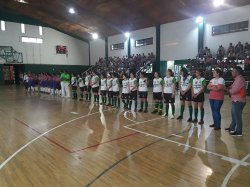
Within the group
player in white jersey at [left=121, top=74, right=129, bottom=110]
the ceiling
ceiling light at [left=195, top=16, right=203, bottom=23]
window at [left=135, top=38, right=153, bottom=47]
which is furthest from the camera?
window at [left=135, top=38, right=153, bottom=47]

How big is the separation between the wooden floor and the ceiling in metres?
11.4

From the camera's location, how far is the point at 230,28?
1622 cm

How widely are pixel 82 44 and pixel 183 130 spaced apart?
2599 centimetres

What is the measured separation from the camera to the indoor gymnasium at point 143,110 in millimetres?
3840

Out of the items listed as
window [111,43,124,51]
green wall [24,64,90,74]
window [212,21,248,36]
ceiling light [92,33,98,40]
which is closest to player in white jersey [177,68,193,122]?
window [212,21,248,36]

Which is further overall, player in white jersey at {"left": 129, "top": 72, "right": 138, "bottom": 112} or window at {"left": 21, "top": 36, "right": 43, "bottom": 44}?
window at {"left": 21, "top": 36, "right": 43, "bottom": 44}

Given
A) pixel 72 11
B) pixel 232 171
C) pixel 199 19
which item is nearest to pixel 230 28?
pixel 199 19

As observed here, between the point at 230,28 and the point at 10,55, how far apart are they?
2165 centimetres

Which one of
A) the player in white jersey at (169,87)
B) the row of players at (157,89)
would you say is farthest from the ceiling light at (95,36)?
the player in white jersey at (169,87)

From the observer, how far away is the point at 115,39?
2617cm

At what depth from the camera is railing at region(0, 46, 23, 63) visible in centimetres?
2455

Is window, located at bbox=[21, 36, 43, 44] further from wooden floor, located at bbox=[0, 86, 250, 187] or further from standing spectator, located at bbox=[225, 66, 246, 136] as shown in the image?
standing spectator, located at bbox=[225, 66, 246, 136]

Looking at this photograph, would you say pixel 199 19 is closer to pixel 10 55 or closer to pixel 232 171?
pixel 232 171

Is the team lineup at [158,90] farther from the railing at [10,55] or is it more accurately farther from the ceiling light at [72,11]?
the railing at [10,55]
